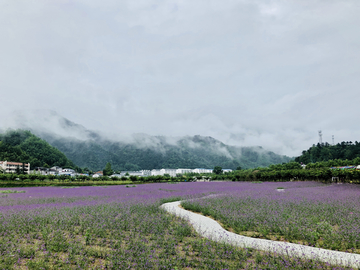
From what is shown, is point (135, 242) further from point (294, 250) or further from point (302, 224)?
point (302, 224)

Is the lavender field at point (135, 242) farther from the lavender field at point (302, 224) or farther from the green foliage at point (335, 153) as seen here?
the green foliage at point (335, 153)

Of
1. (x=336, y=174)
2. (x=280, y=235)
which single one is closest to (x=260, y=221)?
(x=280, y=235)

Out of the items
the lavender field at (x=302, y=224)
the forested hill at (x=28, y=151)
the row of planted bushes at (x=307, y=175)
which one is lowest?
the row of planted bushes at (x=307, y=175)

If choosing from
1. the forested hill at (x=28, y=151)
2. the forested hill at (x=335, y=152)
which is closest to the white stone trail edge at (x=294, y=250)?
the forested hill at (x=335, y=152)

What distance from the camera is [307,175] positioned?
3706cm

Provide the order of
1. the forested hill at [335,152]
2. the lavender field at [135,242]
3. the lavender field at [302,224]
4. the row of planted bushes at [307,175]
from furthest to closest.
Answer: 1. the forested hill at [335,152]
2. the row of planted bushes at [307,175]
3. the lavender field at [302,224]
4. the lavender field at [135,242]

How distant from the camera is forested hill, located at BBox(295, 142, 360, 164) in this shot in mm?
83938

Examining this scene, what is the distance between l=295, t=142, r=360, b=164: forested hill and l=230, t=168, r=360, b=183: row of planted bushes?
5274 centimetres

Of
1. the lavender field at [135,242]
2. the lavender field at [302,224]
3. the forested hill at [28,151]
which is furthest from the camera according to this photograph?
the forested hill at [28,151]

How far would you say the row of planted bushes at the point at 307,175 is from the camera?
27.9m

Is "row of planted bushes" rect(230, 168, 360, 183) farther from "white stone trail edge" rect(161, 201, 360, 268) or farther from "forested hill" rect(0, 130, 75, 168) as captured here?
"forested hill" rect(0, 130, 75, 168)

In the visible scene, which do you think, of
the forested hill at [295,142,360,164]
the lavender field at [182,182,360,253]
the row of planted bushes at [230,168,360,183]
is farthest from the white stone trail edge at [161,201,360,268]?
the forested hill at [295,142,360,164]

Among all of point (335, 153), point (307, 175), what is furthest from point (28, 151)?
point (335, 153)

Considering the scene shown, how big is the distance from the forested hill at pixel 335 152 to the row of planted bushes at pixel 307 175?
2076 inches
